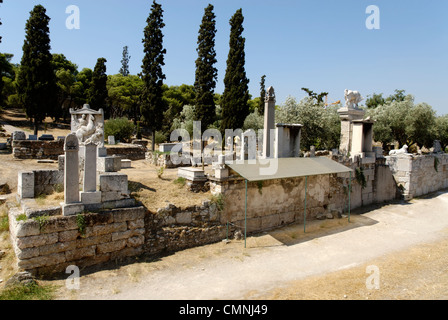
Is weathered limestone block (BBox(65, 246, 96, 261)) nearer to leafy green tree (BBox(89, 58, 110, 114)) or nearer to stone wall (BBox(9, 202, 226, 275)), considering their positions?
stone wall (BBox(9, 202, 226, 275))

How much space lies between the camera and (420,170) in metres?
15.6

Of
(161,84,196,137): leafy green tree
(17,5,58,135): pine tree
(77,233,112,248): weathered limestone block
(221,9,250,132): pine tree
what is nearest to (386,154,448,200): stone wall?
(221,9,250,132): pine tree

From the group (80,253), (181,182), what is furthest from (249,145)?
(80,253)

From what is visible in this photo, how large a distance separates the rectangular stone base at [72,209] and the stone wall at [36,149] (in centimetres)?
889

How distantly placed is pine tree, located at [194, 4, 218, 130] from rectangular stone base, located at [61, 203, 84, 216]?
794 inches

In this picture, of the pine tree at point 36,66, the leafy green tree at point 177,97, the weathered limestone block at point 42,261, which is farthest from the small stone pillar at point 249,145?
the leafy green tree at point 177,97

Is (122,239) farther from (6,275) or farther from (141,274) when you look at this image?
(6,275)

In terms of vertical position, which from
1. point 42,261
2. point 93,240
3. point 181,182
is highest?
point 181,182

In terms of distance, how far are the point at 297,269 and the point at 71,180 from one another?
228 inches

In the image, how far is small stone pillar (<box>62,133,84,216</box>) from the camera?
6.74 metres

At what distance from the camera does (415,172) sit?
49.7 ft

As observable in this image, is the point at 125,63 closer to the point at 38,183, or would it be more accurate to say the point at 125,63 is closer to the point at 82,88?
the point at 82,88
